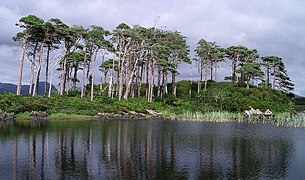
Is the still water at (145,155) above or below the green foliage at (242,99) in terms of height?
below

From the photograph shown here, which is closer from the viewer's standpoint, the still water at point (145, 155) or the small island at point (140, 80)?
the still water at point (145, 155)

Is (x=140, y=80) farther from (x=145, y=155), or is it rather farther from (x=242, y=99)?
(x=145, y=155)

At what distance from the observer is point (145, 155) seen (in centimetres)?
1998

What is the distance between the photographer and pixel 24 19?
4441 centimetres

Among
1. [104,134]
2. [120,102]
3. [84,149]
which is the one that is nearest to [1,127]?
[104,134]

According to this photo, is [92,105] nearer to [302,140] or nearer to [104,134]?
[104,134]

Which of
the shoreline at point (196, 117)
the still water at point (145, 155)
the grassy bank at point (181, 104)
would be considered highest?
the grassy bank at point (181, 104)

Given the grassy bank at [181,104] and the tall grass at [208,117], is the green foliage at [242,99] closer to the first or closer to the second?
the grassy bank at [181,104]

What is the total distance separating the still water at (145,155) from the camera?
51.3ft

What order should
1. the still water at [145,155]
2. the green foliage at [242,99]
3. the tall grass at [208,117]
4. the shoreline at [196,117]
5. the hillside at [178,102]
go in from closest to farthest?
the still water at [145,155]
the shoreline at [196,117]
the hillside at [178,102]
the tall grass at [208,117]
the green foliage at [242,99]

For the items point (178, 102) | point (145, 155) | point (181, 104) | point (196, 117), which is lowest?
point (145, 155)

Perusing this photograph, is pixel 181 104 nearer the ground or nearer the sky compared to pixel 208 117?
nearer the sky

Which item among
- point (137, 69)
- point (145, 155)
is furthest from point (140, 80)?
point (145, 155)

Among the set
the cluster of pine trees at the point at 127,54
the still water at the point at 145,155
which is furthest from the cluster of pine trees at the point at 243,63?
the still water at the point at 145,155
